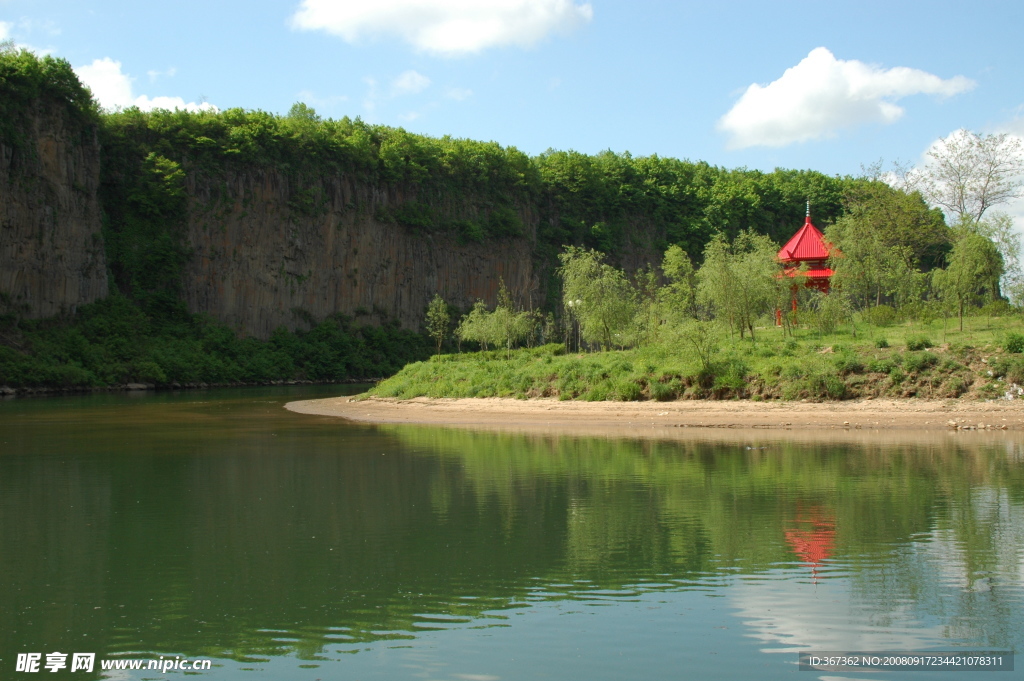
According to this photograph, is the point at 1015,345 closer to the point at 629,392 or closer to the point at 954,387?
the point at 954,387

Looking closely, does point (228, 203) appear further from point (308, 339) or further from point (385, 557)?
point (385, 557)

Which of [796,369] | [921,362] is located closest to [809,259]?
[796,369]

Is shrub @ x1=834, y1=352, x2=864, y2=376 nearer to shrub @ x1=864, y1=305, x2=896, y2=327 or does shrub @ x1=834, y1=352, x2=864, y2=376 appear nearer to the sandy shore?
the sandy shore

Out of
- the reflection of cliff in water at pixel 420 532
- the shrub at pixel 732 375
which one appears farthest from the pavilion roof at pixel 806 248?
the reflection of cliff in water at pixel 420 532

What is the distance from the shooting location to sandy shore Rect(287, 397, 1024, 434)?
2780cm

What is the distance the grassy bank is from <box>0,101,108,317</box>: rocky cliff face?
37776mm

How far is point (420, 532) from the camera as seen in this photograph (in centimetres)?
1365

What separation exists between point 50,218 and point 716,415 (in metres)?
55.6

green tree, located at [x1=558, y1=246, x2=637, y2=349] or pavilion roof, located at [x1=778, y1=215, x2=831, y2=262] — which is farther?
pavilion roof, located at [x1=778, y1=215, x2=831, y2=262]

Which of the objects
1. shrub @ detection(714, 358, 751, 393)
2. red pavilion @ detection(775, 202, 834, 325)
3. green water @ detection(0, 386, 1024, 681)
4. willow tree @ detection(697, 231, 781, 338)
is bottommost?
green water @ detection(0, 386, 1024, 681)

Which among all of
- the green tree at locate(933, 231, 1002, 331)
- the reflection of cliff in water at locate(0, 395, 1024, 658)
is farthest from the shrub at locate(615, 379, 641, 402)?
the green tree at locate(933, 231, 1002, 331)

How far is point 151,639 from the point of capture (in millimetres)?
9039

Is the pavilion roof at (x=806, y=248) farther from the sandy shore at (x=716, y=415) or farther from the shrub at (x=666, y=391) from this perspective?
the sandy shore at (x=716, y=415)

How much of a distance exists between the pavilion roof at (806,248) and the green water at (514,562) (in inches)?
1198
